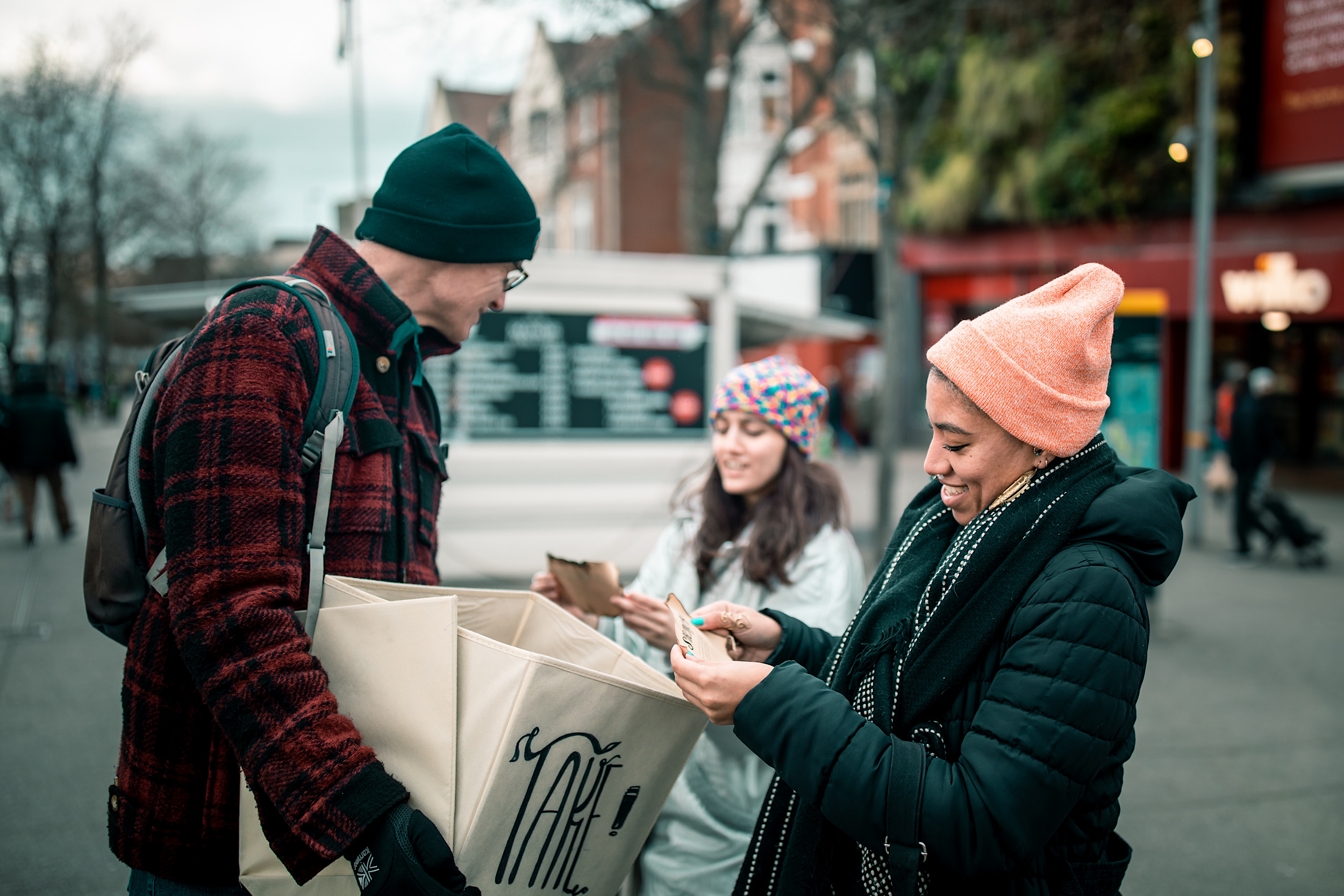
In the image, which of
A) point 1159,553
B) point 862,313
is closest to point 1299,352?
point 862,313

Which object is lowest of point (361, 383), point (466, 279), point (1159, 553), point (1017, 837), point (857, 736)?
point (1017, 837)

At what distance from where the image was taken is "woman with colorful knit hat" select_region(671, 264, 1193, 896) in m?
1.30

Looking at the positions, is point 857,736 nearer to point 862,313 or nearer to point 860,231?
point 862,313

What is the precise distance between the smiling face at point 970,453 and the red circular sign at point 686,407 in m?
6.19

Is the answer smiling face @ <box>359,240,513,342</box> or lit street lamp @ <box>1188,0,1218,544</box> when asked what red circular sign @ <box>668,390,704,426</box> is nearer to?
lit street lamp @ <box>1188,0,1218,544</box>

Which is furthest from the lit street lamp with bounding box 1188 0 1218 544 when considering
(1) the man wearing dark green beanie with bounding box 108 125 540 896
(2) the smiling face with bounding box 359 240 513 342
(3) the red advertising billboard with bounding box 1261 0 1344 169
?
(1) the man wearing dark green beanie with bounding box 108 125 540 896

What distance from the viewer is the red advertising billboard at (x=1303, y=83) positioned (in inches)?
322

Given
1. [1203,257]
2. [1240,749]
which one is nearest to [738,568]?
[1240,749]

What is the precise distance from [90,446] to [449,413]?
62.7ft

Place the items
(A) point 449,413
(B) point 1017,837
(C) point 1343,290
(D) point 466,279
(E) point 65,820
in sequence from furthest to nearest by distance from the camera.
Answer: (C) point 1343,290
(A) point 449,413
(E) point 65,820
(D) point 466,279
(B) point 1017,837

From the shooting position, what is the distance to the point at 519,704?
141 centimetres

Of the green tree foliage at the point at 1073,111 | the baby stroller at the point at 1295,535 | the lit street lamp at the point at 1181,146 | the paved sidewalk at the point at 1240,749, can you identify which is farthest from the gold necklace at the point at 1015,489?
the green tree foliage at the point at 1073,111

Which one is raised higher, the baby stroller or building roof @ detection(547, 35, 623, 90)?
building roof @ detection(547, 35, 623, 90)

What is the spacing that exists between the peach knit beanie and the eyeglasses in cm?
92
